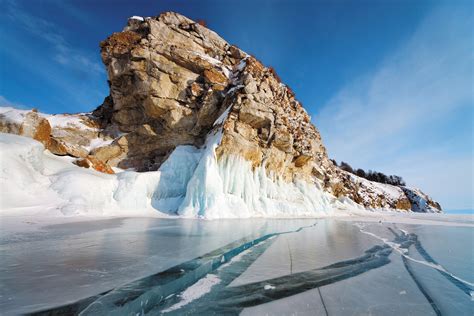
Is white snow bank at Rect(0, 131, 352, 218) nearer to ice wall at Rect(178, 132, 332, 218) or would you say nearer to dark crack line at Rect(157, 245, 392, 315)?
ice wall at Rect(178, 132, 332, 218)

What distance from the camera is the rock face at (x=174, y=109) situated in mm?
17188

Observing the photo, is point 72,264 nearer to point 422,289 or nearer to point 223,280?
point 223,280

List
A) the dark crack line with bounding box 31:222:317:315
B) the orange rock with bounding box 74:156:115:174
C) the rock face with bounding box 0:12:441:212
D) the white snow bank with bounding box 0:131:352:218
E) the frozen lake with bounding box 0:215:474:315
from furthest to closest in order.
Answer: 1. the rock face with bounding box 0:12:441:212
2. the orange rock with bounding box 74:156:115:174
3. the white snow bank with bounding box 0:131:352:218
4. the frozen lake with bounding box 0:215:474:315
5. the dark crack line with bounding box 31:222:317:315

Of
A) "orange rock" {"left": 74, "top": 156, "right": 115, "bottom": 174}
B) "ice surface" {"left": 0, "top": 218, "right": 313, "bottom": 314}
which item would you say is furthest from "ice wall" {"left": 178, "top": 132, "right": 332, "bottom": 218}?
"ice surface" {"left": 0, "top": 218, "right": 313, "bottom": 314}

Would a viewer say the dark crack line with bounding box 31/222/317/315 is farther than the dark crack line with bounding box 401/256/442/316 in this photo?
No

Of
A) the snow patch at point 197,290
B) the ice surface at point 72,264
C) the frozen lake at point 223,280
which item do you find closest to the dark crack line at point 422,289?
the frozen lake at point 223,280

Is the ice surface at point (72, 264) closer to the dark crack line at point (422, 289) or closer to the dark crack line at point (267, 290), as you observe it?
the dark crack line at point (267, 290)

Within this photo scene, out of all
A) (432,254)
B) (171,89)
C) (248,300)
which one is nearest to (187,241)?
(248,300)

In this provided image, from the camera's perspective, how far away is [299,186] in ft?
66.7

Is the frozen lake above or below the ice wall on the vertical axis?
below

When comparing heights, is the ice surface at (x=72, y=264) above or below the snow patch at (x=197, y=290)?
above

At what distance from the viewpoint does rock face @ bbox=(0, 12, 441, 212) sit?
56.4 ft

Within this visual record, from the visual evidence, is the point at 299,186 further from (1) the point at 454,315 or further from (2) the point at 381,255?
(1) the point at 454,315

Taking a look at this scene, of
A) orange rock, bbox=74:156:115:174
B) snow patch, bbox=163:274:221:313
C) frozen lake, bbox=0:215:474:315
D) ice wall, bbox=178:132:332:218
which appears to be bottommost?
snow patch, bbox=163:274:221:313
